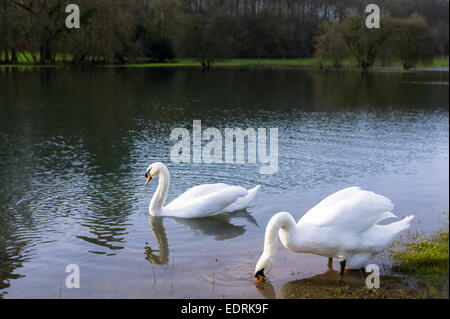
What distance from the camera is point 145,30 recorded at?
281ft

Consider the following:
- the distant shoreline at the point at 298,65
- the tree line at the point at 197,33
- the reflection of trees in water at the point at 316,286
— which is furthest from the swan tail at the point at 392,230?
the distant shoreline at the point at 298,65

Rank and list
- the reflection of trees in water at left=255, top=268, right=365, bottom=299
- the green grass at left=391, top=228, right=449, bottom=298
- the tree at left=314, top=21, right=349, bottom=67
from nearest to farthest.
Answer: the green grass at left=391, top=228, right=449, bottom=298, the reflection of trees in water at left=255, top=268, right=365, bottom=299, the tree at left=314, top=21, right=349, bottom=67

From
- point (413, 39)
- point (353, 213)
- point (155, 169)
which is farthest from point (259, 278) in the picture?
point (413, 39)

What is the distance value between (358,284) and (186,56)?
79390mm

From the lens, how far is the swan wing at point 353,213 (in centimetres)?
742

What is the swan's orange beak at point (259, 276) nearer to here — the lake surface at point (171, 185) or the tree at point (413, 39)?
the lake surface at point (171, 185)

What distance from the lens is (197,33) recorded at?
82.6 metres

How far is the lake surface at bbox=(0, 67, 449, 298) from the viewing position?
26.4ft

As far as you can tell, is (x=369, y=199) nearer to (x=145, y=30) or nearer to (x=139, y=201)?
(x=139, y=201)

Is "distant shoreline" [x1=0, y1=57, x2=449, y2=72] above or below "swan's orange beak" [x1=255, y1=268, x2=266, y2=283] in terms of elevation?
above

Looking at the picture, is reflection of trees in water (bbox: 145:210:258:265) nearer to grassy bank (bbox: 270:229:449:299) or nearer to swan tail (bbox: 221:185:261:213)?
swan tail (bbox: 221:185:261:213)

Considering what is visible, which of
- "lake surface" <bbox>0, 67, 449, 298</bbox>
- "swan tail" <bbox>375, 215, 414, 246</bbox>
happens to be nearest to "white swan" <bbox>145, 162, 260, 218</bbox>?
"lake surface" <bbox>0, 67, 449, 298</bbox>

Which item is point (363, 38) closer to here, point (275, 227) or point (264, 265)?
point (275, 227)

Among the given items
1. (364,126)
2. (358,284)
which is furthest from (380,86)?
(358,284)
